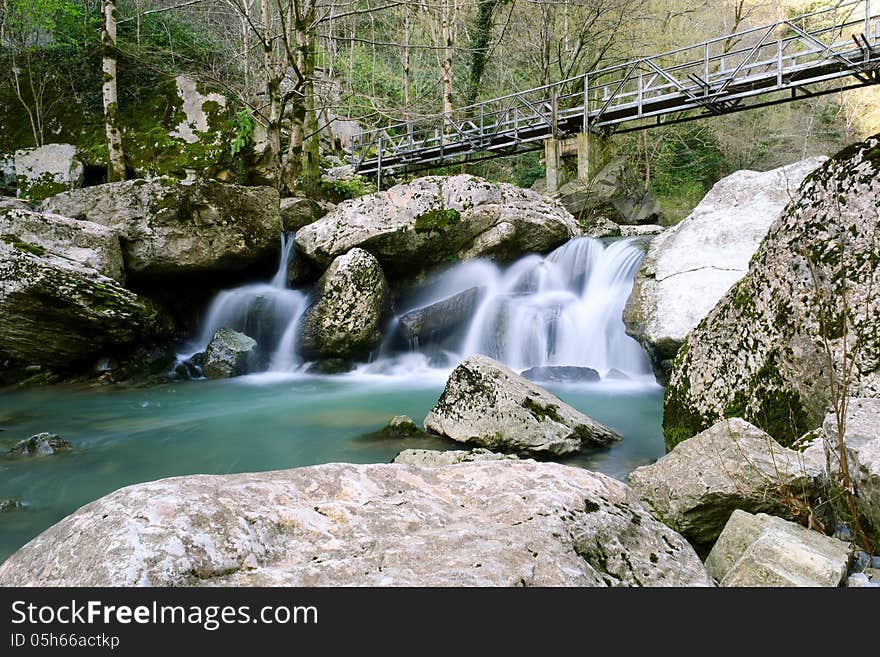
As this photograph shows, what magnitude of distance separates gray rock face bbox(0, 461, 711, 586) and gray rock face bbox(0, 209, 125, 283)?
286 inches

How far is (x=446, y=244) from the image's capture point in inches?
375

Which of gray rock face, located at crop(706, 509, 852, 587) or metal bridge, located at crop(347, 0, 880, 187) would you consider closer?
gray rock face, located at crop(706, 509, 852, 587)

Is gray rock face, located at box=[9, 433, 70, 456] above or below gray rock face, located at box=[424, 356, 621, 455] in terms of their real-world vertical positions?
below

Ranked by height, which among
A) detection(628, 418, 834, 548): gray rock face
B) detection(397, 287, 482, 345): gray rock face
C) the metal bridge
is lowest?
detection(628, 418, 834, 548): gray rock face

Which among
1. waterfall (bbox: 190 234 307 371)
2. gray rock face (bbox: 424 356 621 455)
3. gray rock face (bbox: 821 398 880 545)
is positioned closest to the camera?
gray rock face (bbox: 821 398 880 545)

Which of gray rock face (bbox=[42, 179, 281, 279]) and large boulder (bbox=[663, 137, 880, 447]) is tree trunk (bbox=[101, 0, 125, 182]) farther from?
large boulder (bbox=[663, 137, 880, 447])

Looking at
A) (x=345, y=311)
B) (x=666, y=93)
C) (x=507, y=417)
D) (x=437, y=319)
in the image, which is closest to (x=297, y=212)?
(x=345, y=311)

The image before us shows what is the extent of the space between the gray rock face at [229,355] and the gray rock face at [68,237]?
157cm

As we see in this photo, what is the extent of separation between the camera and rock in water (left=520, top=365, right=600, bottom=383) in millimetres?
7680

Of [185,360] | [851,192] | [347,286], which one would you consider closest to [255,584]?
[851,192]

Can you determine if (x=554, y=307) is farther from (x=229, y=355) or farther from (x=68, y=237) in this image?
(x=68, y=237)

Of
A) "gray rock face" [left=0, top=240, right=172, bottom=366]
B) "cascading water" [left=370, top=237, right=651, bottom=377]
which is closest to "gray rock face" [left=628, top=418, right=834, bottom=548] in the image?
"cascading water" [left=370, top=237, right=651, bottom=377]

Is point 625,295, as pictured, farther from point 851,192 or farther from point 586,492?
point 586,492

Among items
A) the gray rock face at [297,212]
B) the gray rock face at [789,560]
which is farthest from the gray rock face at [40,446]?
the gray rock face at [297,212]
